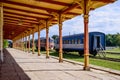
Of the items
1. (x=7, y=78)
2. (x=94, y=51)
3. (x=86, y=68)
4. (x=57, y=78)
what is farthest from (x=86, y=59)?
(x=94, y=51)

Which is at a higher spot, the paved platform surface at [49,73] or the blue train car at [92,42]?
the blue train car at [92,42]

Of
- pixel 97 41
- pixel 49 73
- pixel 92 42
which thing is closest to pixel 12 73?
pixel 49 73

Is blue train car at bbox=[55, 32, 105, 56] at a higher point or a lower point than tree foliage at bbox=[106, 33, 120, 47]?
lower

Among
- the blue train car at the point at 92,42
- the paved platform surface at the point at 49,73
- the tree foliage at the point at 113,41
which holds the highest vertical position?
the tree foliage at the point at 113,41

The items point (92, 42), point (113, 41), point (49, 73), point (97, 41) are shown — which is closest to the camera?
point (49, 73)

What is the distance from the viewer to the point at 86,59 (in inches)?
536

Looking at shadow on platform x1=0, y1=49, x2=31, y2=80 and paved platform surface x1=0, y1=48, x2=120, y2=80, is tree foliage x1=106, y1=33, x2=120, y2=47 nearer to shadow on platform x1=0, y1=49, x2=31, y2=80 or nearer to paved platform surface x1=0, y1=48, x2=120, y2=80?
paved platform surface x1=0, y1=48, x2=120, y2=80

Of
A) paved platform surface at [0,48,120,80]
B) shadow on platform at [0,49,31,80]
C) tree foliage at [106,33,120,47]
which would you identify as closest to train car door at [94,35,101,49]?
paved platform surface at [0,48,120,80]

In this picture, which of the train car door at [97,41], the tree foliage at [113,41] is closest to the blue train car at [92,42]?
the train car door at [97,41]

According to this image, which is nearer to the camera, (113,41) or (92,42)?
(92,42)

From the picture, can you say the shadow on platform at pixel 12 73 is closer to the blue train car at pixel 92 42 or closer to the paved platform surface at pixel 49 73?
the paved platform surface at pixel 49 73

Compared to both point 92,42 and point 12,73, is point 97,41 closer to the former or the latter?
point 92,42

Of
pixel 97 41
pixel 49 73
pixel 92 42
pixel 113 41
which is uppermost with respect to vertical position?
pixel 113 41

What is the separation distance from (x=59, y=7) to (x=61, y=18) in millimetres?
1244
